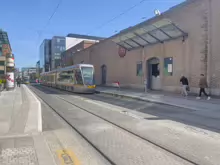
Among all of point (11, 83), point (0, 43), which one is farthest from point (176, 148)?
point (0, 43)

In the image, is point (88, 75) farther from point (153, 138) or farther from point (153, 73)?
point (153, 138)

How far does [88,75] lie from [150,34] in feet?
24.0

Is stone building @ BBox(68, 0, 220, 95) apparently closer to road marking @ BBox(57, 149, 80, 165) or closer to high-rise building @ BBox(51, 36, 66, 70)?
road marking @ BBox(57, 149, 80, 165)

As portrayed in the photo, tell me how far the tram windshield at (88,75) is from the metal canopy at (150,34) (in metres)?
Result: 5.66

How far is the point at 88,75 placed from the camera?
21531 mm

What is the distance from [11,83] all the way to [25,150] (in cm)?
2435

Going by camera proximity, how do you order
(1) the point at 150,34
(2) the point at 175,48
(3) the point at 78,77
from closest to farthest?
(2) the point at 175,48, (1) the point at 150,34, (3) the point at 78,77

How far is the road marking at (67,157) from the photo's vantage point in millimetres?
4348

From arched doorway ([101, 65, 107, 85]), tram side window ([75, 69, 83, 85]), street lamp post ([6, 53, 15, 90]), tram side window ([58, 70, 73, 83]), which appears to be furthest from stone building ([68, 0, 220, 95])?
street lamp post ([6, 53, 15, 90])

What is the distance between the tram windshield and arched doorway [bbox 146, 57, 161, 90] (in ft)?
19.8

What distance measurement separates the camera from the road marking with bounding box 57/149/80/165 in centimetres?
435

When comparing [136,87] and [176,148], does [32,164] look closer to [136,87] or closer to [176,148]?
[176,148]

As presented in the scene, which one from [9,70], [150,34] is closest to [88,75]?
[150,34]

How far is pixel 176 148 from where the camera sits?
5.07 metres
